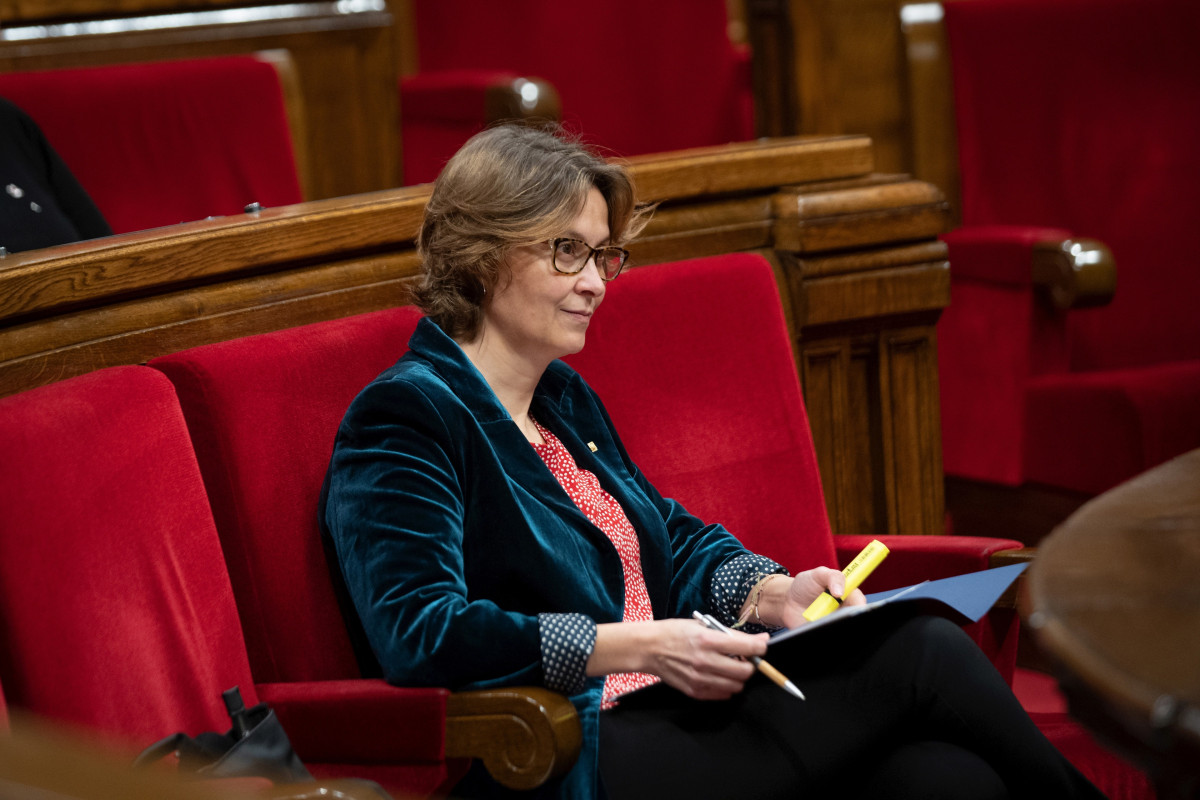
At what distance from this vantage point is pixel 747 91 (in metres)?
2.32

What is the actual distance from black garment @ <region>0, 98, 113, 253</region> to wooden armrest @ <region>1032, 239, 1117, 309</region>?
1238mm

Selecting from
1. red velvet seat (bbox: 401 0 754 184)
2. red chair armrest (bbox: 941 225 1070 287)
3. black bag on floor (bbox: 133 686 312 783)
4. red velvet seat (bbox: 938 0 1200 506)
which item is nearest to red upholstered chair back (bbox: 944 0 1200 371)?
red velvet seat (bbox: 938 0 1200 506)

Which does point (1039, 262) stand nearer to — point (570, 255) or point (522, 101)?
point (522, 101)

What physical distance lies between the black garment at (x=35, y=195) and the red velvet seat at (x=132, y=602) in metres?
0.50

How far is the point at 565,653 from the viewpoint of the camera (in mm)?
1005

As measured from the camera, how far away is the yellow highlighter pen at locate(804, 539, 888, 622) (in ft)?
3.65

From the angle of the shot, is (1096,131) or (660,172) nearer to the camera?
(660,172)

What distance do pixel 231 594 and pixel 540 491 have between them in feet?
0.88

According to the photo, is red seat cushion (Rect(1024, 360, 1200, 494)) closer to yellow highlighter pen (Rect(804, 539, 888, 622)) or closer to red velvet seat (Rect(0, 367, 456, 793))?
yellow highlighter pen (Rect(804, 539, 888, 622))

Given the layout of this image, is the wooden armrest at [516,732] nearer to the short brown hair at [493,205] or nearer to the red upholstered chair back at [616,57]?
the short brown hair at [493,205]

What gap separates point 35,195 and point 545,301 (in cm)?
69

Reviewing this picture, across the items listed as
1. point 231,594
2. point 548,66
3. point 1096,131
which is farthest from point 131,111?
point 1096,131

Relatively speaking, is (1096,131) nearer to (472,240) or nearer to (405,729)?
(472,240)

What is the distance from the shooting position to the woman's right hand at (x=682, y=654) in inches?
39.3
